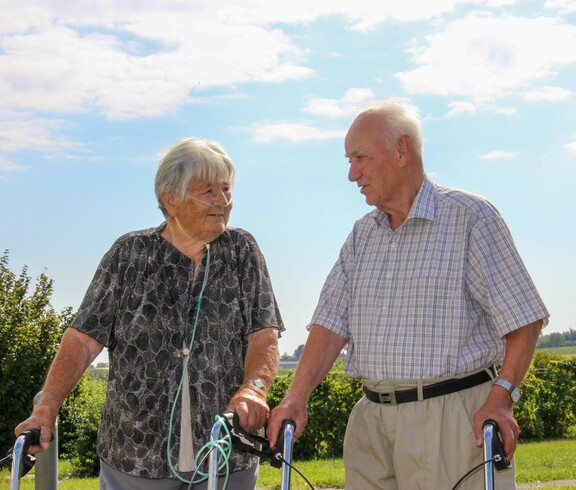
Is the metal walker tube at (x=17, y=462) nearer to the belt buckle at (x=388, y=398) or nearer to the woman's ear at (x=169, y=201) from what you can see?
the woman's ear at (x=169, y=201)

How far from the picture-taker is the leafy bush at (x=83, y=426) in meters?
11.8

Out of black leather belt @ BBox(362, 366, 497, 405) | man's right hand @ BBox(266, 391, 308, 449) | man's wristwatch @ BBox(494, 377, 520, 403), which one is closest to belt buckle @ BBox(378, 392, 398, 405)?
black leather belt @ BBox(362, 366, 497, 405)

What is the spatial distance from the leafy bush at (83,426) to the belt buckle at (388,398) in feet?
29.6

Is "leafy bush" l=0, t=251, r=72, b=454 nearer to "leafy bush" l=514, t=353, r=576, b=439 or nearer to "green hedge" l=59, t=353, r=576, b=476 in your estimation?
"green hedge" l=59, t=353, r=576, b=476

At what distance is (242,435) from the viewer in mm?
3064

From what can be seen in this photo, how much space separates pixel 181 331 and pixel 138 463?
1.82 feet

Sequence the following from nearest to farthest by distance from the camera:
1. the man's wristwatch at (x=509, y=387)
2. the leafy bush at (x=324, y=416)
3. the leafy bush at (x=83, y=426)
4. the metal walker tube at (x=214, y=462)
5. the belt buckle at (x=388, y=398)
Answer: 1. the metal walker tube at (x=214, y=462)
2. the man's wristwatch at (x=509, y=387)
3. the belt buckle at (x=388, y=398)
4. the leafy bush at (x=324, y=416)
5. the leafy bush at (x=83, y=426)

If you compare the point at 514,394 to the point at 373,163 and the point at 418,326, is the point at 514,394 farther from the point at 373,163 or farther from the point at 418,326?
the point at 373,163

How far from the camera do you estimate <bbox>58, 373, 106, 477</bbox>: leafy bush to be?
11.8m

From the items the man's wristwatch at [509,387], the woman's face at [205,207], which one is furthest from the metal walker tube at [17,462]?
the man's wristwatch at [509,387]

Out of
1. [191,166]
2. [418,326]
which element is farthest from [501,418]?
[191,166]

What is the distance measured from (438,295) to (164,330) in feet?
3.68

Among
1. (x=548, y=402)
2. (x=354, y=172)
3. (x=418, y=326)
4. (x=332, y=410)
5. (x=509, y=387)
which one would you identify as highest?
(x=354, y=172)

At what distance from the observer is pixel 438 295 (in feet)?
11.0
